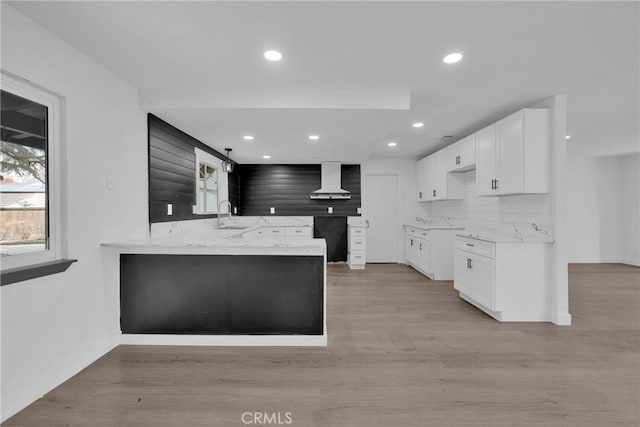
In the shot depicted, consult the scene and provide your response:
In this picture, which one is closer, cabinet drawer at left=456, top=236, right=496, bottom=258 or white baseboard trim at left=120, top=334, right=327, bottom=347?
white baseboard trim at left=120, top=334, right=327, bottom=347

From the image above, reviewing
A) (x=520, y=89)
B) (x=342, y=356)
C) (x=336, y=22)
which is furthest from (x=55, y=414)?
(x=520, y=89)

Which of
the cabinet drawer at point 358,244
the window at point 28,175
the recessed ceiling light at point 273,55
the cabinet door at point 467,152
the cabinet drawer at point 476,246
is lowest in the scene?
the cabinet drawer at point 358,244

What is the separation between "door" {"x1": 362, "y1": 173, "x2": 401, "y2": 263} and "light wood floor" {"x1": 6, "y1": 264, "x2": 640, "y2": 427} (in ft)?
11.6

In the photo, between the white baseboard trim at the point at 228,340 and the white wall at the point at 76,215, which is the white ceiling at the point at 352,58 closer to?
the white wall at the point at 76,215

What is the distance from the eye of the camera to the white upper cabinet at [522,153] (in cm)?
324

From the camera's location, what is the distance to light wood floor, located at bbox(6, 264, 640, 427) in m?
1.77

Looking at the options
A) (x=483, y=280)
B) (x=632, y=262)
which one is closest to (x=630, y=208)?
(x=632, y=262)

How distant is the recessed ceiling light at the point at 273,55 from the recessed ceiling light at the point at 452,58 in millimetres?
1304

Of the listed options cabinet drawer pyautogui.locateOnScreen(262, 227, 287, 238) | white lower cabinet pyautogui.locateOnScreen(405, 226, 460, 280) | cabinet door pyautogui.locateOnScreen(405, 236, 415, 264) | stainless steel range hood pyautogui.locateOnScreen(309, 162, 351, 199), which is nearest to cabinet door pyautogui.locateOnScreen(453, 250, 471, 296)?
white lower cabinet pyautogui.locateOnScreen(405, 226, 460, 280)

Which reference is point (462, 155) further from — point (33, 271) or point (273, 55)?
point (33, 271)

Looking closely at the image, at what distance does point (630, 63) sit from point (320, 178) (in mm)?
4973

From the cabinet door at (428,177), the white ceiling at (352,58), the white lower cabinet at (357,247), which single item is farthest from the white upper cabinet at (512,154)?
the white lower cabinet at (357,247)

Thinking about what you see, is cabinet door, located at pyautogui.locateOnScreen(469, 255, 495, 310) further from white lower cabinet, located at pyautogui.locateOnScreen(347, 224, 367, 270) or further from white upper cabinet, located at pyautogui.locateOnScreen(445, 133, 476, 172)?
white lower cabinet, located at pyautogui.locateOnScreen(347, 224, 367, 270)

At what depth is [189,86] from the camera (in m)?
2.84
